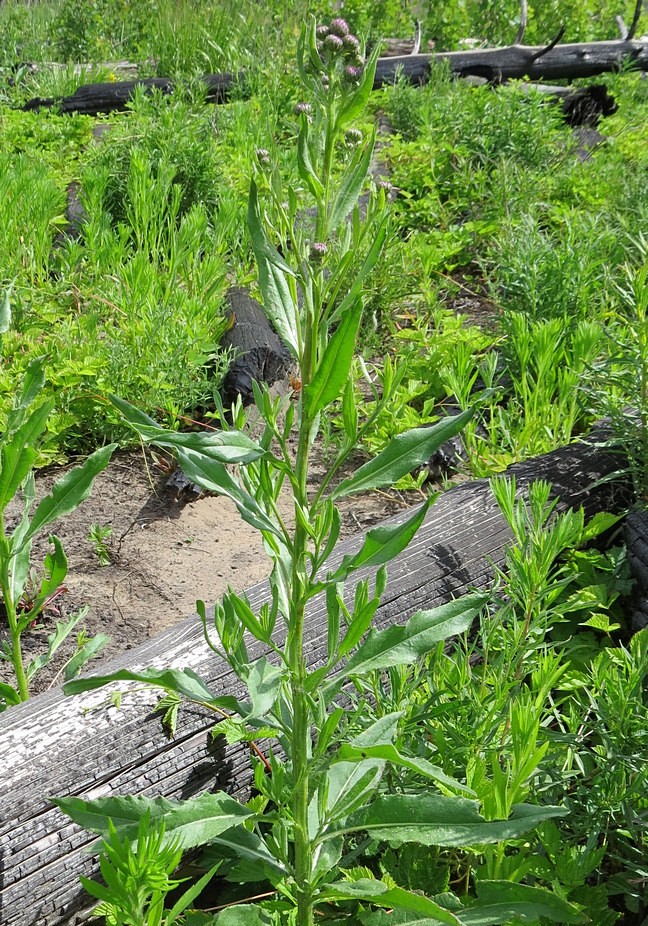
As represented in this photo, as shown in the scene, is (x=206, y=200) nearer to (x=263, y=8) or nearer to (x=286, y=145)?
(x=286, y=145)

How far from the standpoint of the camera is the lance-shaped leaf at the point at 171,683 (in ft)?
4.51

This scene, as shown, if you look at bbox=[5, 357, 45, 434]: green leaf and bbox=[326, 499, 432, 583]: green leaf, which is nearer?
bbox=[326, 499, 432, 583]: green leaf

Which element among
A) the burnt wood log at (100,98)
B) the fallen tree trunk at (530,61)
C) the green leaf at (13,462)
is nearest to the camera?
the green leaf at (13,462)

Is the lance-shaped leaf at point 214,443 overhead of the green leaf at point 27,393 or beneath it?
overhead

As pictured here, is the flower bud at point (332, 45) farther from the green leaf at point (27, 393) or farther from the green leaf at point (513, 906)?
the green leaf at point (513, 906)

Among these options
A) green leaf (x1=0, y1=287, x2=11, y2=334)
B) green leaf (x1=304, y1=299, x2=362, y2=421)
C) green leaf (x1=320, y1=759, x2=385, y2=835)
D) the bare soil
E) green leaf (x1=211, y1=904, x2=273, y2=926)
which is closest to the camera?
green leaf (x1=304, y1=299, x2=362, y2=421)

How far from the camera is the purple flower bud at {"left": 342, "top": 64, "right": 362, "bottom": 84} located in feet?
3.94

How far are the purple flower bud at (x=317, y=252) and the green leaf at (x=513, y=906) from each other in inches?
41.6

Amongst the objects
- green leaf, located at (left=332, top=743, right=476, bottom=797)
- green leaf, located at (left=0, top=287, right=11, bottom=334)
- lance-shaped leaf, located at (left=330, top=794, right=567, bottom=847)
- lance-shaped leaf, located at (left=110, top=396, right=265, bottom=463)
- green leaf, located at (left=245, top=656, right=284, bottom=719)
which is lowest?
lance-shaped leaf, located at (left=330, top=794, right=567, bottom=847)

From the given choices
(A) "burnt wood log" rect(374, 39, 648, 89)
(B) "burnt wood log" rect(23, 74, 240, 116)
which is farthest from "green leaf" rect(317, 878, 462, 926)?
(A) "burnt wood log" rect(374, 39, 648, 89)

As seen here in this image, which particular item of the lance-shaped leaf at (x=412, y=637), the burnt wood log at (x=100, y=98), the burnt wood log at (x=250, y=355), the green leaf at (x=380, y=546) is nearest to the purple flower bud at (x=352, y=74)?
the green leaf at (x=380, y=546)

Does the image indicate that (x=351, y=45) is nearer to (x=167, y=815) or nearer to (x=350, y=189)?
(x=350, y=189)

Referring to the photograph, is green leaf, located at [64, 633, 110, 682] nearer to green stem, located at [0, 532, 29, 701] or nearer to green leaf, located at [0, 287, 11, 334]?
green stem, located at [0, 532, 29, 701]

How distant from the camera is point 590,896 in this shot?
5.29 ft
